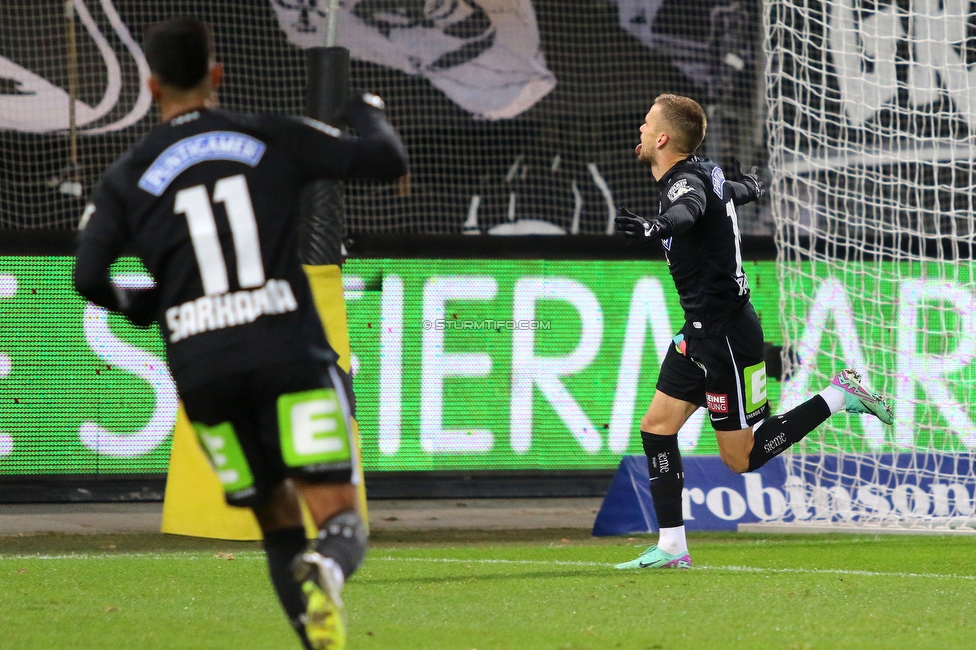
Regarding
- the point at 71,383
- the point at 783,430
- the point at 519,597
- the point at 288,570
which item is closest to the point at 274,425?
the point at 288,570

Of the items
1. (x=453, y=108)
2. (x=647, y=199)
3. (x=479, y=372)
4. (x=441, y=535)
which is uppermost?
(x=453, y=108)

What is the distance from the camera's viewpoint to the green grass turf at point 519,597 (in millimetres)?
4305

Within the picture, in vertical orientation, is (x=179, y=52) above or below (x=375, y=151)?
above

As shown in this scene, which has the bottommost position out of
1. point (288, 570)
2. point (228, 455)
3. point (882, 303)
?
point (882, 303)

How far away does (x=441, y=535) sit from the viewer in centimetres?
822

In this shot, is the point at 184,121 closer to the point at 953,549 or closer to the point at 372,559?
the point at 372,559

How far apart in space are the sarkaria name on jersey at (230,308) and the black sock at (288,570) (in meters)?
0.65

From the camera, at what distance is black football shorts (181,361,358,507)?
3291mm

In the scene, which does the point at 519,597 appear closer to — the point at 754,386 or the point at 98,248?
the point at 754,386

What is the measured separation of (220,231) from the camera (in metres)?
3.32

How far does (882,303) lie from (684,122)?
139 inches

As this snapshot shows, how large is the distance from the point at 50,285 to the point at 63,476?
1.32m

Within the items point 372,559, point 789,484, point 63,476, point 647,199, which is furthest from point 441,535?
point 647,199

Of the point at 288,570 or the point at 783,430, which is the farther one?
the point at 783,430
